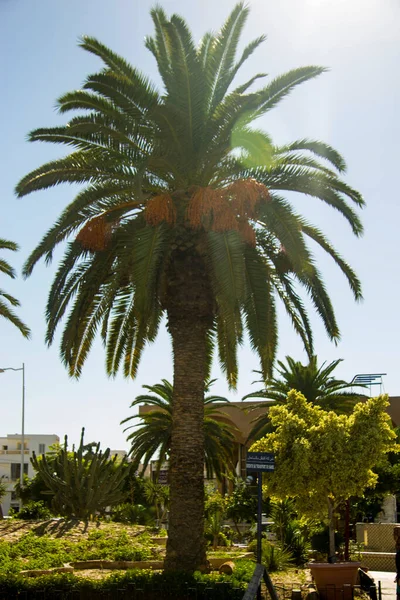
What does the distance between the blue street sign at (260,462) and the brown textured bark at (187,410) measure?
7.94 feet

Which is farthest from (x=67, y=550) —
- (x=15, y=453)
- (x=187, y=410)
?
(x=15, y=453)

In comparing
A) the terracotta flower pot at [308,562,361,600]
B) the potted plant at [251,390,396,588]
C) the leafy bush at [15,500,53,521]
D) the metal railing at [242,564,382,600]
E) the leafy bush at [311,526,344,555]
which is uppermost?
the potted plant at [251,390,396,588]

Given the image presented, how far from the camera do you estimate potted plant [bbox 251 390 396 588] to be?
1491 cm

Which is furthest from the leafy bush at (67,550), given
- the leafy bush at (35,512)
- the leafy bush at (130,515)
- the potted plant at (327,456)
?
the leafy bush at (130,515)

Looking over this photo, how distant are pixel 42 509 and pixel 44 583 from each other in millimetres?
16156

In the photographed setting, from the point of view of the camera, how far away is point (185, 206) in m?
15.0

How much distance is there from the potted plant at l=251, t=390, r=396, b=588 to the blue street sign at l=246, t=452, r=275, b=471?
8.50ft

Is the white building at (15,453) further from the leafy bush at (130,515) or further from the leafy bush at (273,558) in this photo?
the leafy bush at (273,558)

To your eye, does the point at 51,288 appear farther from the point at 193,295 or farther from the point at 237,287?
the point at 237,287

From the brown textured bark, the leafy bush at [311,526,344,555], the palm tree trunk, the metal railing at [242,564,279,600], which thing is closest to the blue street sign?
the metal railing at [242,564,279,600]

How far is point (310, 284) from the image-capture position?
637 inches

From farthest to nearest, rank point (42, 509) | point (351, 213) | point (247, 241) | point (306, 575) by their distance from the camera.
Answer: point (42, 509)
point (306, 575)
point (351, 213)
point (247, 241)

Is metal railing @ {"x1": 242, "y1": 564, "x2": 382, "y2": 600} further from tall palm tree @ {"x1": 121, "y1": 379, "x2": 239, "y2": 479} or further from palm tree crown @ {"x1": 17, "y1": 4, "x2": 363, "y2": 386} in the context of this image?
tall palm tree @ {"x1": 121, "y1": 379, "x2": 239, "y2": 479}

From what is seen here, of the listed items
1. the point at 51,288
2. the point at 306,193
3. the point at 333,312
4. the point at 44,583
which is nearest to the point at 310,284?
the point at 333,312
